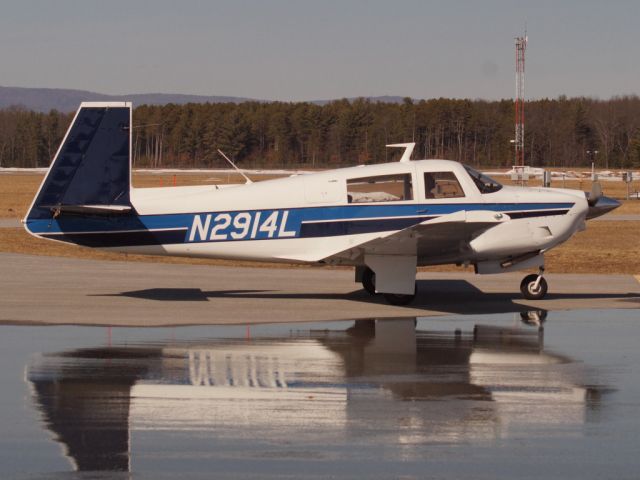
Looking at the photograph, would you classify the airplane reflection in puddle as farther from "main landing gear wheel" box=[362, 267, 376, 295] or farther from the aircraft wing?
"main landing gear wheel" box=[362, 267, 376, 295]

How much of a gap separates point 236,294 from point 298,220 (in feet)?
6.04

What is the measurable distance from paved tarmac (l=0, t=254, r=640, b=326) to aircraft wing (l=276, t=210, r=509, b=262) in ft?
2.52

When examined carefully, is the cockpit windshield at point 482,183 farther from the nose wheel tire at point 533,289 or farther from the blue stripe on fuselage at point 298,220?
the nose wheel tire at point 533,289

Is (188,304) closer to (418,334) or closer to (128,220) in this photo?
(128,220)

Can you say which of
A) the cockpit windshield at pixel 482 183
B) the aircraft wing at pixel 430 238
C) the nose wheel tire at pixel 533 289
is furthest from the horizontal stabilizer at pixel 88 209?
the nose wheel tire at pixel 533 289

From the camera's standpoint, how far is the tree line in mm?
121438

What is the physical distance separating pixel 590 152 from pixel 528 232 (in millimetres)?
111319

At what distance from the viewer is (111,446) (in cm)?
743

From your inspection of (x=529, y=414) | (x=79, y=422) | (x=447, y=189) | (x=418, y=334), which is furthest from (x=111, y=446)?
(x=447, y=189)

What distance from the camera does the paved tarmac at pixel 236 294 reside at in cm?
1395

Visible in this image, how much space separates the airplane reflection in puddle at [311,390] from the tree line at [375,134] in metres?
95.7

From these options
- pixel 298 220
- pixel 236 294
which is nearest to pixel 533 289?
pixel 298 220

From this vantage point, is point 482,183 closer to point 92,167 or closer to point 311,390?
point 92,167

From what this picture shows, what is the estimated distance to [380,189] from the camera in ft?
49.1
